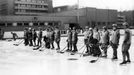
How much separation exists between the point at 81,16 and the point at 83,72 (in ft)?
189

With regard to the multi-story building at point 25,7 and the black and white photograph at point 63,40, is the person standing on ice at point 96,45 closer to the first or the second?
the black and white photograph at point 63,40

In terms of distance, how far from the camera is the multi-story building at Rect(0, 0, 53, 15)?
276ft

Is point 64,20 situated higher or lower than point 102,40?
higher

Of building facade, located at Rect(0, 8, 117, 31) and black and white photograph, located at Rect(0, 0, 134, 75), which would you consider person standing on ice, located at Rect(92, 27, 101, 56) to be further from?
building facade, located at Rect(0, 8, 117, 31)

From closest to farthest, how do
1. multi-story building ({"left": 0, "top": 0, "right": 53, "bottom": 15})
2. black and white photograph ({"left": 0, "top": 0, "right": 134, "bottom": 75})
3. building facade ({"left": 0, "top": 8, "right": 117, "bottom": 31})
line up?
1. black and white photograph ({"left": 0, "top": 0, "right": 134, "bottom": 75})
2. building facade ({"left": 0, "top": 8, "right": 117, "bottom": 31})
3. multi-story building ({"left": 0, "top": 0, "right": 53, "bottom": 15})

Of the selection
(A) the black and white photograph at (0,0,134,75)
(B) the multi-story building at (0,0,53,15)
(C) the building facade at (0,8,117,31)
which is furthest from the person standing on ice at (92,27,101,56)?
(B) the multi-story building at (0,0,53,15)

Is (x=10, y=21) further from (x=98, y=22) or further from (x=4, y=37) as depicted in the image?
(x=98, y=22)

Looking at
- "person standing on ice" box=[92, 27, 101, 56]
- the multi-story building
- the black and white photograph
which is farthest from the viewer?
the multi-story building

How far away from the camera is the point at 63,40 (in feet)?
88.1

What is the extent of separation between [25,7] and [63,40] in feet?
209

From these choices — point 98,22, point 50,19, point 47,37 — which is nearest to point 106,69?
point 47,37

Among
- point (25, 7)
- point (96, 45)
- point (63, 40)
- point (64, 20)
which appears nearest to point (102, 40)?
point (96, 45)

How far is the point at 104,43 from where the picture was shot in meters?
11.3

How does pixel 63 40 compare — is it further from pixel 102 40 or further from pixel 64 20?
pixel 64 20
